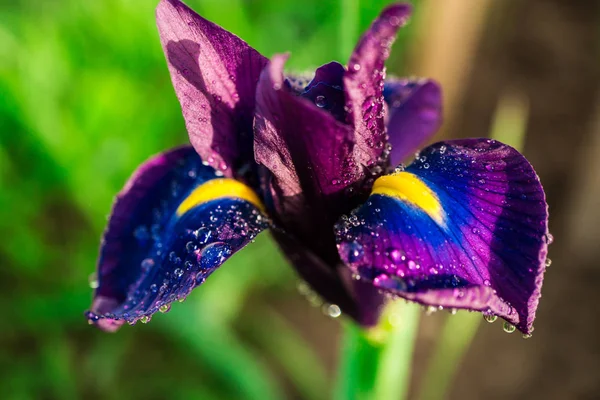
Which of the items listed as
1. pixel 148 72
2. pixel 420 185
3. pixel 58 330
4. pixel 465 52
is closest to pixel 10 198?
pixel 58 330

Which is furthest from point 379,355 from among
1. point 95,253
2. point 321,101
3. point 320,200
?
point 95,253

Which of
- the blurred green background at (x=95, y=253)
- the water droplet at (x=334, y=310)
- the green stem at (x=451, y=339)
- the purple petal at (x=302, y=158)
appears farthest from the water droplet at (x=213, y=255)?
the blurred green background at (x=95, y=253)

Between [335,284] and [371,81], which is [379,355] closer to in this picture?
[335,284]

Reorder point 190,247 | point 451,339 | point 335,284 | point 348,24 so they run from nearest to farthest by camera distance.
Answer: point 190,247 < point 335,284 < point 348,24 < point 451,339

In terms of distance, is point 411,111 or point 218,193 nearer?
point 218,193

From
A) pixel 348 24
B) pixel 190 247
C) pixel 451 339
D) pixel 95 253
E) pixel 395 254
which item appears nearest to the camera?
pixel 395 254

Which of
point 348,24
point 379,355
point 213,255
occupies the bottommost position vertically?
point 379,355

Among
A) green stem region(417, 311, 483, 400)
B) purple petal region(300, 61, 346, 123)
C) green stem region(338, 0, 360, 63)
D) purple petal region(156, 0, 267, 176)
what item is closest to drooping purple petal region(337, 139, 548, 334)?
purple petal region(300, 61, 346, 123)
